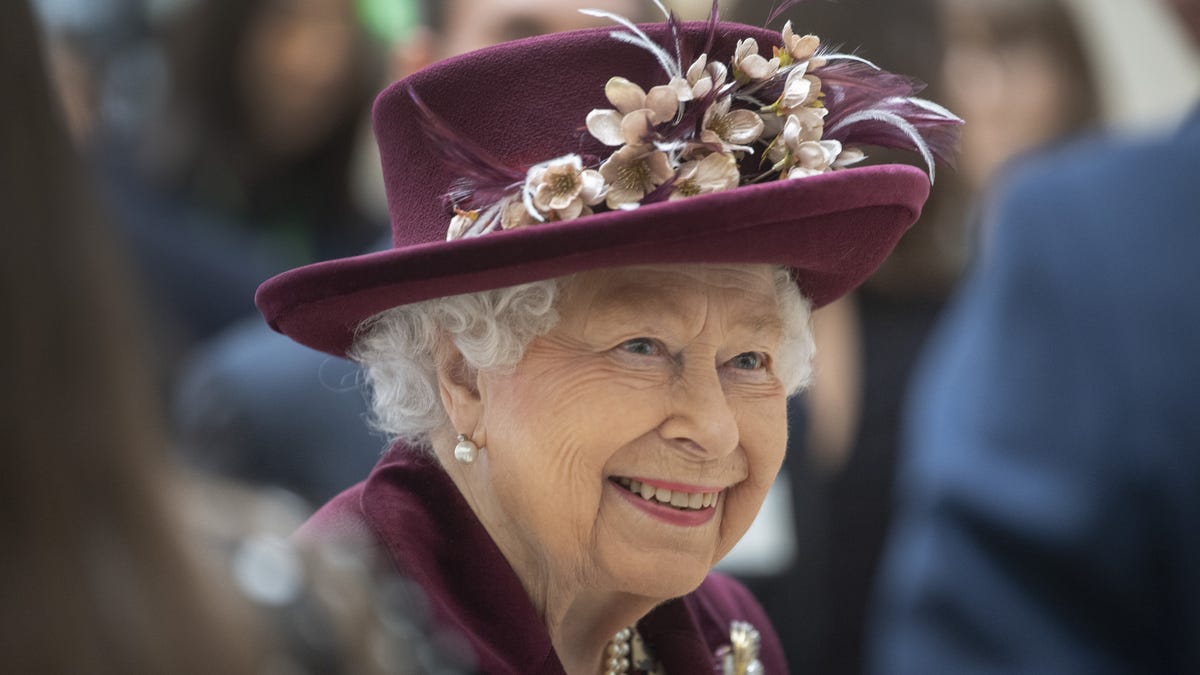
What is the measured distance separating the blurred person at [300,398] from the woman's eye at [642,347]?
74 cm

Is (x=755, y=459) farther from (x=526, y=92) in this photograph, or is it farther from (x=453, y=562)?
(x=526, y=92)

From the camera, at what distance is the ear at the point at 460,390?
1.83 meters

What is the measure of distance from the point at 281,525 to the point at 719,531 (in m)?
0.68

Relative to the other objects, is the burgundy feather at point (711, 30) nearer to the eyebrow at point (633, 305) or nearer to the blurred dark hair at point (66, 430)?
the eyebrow at point (633, 305)

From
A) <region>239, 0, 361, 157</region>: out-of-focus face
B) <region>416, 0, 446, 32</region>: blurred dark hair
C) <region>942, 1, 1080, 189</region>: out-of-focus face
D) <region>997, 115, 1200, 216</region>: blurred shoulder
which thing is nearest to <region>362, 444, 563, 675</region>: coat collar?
<region>997, 115, 1200, 216</region>: blurred shoulder

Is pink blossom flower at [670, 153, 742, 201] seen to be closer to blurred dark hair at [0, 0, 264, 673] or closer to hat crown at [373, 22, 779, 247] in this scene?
hat crown at [373, 22, 779, 247]

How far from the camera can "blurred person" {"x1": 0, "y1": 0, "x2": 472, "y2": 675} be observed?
3.43 feet

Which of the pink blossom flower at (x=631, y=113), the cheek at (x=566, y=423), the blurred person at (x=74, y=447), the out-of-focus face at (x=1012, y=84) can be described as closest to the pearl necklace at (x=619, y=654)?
the cheek at (x=566, y=423)

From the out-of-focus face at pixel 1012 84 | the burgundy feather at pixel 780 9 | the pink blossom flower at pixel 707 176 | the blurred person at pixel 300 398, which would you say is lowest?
the out-of-focus face at pixel 1012 84

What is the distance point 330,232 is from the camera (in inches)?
123

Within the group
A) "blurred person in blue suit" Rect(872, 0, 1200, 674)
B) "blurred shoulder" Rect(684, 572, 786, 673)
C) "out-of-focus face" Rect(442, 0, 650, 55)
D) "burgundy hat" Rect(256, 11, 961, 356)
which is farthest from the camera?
"out-of-focus face" Rect(442, 0, 650, 55)

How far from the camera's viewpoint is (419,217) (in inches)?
70.1

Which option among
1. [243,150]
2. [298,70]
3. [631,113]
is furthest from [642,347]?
[298,70]

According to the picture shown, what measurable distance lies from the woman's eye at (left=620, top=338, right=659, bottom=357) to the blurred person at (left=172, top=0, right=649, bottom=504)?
2.44 ft
